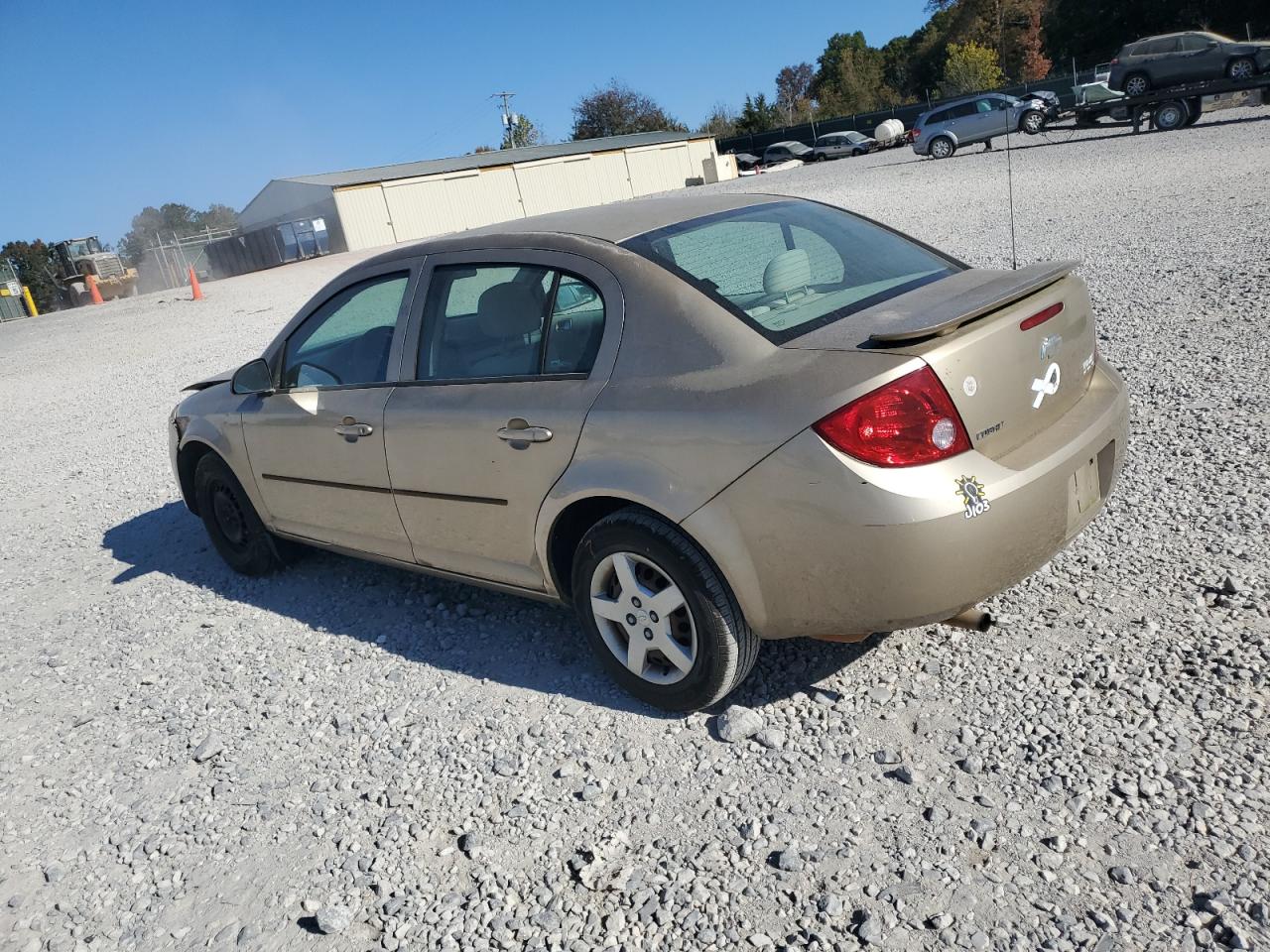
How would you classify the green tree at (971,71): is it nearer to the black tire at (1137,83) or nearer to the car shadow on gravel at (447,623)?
the black tire at (1137,83)

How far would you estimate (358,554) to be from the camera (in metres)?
4.48

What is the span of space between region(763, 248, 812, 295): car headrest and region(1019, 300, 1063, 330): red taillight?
29.5 inches

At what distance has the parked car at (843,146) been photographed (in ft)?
162

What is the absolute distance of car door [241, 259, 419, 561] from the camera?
4.09 meters

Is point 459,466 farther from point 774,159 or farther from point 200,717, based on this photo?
point 774,159

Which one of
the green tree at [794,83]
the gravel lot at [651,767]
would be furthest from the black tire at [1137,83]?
the green tree at [794,83]

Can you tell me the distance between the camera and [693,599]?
3094 millimetres

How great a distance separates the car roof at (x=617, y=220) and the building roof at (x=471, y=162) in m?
40.7

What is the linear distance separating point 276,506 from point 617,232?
7.84ft

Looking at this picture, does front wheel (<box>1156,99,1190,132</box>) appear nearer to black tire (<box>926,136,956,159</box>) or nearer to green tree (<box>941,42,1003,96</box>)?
black tire (<box>926,136,956,159</box>)

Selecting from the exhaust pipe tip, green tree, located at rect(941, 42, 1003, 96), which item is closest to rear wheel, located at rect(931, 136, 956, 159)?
green tree, located at rect(941, 42, 1003, 96)

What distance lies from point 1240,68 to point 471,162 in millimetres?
33743

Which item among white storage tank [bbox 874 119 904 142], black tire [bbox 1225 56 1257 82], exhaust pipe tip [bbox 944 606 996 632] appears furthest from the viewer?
white storage tank [bbox 874 119 904 142]

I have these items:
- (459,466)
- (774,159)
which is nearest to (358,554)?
(459,466)
